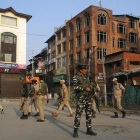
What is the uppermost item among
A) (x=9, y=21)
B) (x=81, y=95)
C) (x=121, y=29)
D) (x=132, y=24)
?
(x=132, y=24)

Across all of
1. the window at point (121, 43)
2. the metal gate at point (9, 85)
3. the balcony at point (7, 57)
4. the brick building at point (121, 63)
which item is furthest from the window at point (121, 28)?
the metal gate at point (9, 85)

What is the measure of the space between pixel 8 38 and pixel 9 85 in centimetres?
737

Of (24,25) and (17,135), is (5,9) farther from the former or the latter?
(17,135)

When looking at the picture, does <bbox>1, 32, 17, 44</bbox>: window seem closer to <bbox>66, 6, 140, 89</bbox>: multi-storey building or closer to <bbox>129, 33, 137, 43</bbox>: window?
<bbox>66, 6, 140, 89</bbox>: multi-storey building

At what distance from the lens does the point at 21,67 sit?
3634cm

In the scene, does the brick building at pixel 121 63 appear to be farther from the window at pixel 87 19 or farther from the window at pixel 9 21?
the window at pixel 9 21

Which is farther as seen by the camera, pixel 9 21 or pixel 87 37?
pixel 87 37

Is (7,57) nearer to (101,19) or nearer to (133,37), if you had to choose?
(101,19)

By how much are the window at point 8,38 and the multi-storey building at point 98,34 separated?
1147cm

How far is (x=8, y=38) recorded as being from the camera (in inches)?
1409

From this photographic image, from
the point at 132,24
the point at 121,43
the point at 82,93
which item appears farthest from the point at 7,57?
the point at 82,93

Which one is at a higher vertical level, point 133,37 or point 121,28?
point 121,28

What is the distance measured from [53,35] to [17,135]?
47374 millimetres

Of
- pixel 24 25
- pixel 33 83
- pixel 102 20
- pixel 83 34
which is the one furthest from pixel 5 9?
pixel 33 83
